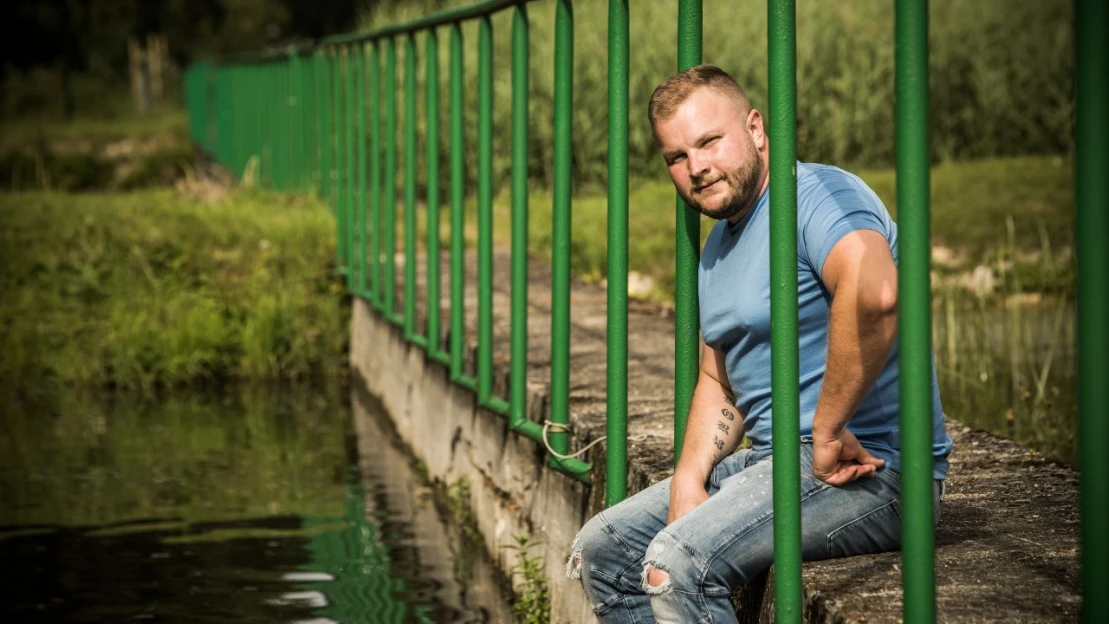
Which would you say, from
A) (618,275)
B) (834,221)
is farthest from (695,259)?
(834,221)

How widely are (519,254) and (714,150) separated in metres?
1.71

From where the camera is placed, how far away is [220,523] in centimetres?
541

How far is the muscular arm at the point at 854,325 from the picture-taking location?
2.33 meters

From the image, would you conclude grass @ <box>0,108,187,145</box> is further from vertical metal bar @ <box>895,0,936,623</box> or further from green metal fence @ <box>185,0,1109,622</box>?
vertical metal bar @ <box>895,0,936,623</box>

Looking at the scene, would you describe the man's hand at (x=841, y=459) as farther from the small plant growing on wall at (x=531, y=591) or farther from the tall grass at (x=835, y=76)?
the tall grass at (x=835, y=76)

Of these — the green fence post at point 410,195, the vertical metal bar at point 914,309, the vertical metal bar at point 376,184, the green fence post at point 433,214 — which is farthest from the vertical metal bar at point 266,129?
the vertical metal bar at point 914,309

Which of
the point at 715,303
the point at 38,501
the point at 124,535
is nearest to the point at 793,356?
the point at 715,303

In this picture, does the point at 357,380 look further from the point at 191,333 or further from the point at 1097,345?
the point at 1097,345

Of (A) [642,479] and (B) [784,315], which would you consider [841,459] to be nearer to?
(B) [784,315]

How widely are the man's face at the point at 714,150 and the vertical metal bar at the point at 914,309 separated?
0.70 meters

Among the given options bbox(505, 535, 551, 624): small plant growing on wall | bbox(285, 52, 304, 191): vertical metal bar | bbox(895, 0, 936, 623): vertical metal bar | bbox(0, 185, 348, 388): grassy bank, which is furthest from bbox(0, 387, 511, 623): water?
bbox(285, 52, 304, 191): vertical metal bar

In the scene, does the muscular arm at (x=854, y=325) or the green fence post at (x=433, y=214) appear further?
the green fence post at (x=433, y=214)

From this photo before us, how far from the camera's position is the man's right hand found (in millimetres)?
2766

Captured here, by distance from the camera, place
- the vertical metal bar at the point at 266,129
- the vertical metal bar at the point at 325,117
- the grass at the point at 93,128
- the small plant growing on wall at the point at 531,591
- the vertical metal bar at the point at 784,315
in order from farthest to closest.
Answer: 1. the grass at the point at 93,128
2. the vertical metal bar at the point at 266,129
3. the vertical metal bar at the point at 325,117
4. the small plant growing on wall at the point at 531,591
5. the vertical metal bar at the point at 784,315
